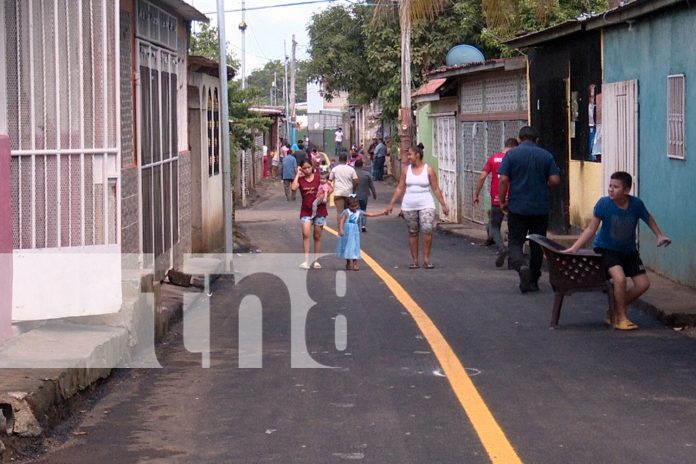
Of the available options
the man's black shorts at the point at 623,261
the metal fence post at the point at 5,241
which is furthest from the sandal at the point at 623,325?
the metal fence post at the point at 5,241

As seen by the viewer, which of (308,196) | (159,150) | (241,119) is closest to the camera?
(159,150)

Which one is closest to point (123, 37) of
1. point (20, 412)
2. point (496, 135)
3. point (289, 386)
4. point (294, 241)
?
point (289, 386)

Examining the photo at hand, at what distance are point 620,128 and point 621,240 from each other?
6.53 m

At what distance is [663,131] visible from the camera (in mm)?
15211

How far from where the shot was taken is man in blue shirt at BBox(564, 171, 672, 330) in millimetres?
11242

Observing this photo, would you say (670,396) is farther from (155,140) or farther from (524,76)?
(524,76)

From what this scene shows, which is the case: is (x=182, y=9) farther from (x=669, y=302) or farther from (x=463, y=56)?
(x=463, y=56)

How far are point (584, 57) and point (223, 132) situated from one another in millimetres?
6277

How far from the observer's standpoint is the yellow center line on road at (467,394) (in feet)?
22.1

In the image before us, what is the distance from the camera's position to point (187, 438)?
722 cm

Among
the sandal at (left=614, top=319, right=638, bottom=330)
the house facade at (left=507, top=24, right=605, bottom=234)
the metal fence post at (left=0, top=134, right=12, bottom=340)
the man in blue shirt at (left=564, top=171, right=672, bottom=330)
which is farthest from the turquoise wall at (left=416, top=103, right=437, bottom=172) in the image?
the metal fence post at (left=0, top=134, right=12, bottom=340)

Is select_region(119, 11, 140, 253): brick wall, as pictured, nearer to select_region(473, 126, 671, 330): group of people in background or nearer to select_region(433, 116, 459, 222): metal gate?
select_region(473, 126, 671, 330): group of people in background

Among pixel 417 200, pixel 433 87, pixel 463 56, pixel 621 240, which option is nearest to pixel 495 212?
pixel 417 200

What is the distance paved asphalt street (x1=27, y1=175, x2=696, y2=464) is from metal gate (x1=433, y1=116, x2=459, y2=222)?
669 inches
